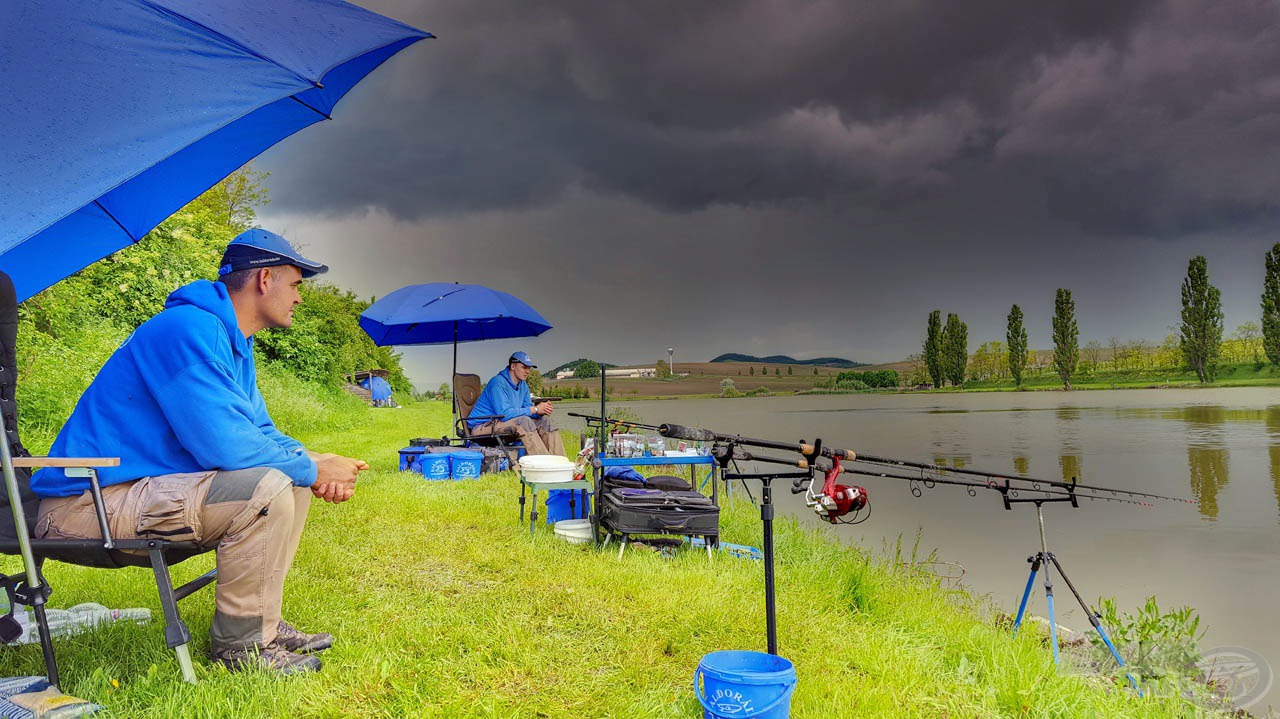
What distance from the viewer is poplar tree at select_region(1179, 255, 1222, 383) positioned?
50.7 meters

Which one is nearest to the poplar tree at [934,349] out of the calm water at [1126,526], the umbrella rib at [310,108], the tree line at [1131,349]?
the tree line at [1131,349]

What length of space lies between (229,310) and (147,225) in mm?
1054

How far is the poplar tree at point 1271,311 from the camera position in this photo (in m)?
44.8

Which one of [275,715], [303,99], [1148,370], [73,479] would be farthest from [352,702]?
[1148,370]

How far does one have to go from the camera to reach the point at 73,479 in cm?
238

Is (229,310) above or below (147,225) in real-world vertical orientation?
below

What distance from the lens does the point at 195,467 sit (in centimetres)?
249

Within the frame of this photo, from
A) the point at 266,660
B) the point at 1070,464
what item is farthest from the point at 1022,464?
the point at 266,660

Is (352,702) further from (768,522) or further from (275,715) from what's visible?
(768,522)

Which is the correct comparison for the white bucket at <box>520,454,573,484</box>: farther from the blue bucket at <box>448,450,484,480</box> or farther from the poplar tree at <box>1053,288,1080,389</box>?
the poplar tree at <box>1053,288,1080,389</box>

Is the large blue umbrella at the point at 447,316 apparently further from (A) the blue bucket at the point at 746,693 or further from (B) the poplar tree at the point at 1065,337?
(B) the poplar tree at the point at 1065,337

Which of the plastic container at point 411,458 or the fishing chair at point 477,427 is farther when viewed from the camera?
the fishing chair at point 477,427

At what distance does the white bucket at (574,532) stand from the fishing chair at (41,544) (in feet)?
9.98

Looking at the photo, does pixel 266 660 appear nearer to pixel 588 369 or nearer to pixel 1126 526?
pixel 588 369
